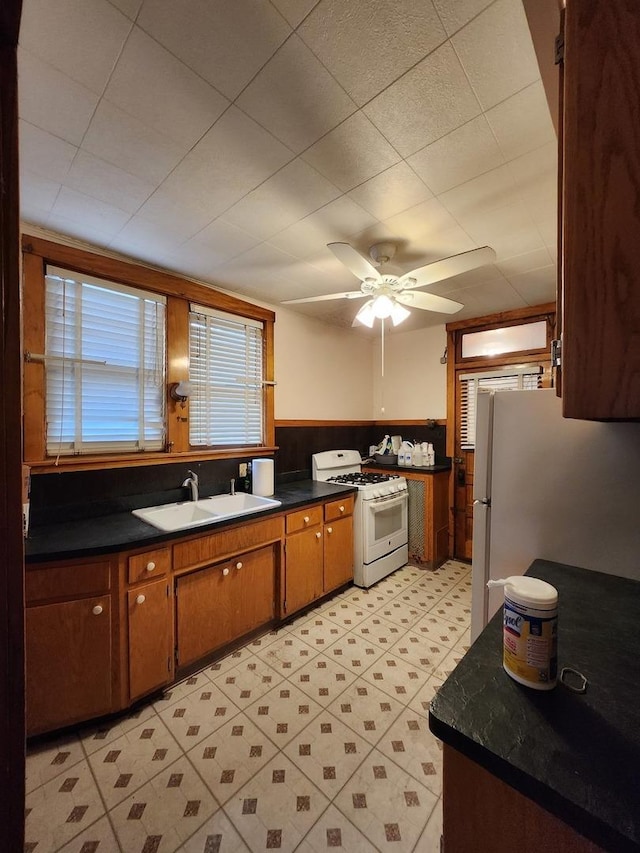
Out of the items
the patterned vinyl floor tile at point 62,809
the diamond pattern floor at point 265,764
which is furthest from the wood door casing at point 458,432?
the patterned vinyl floor tile at point 62,809

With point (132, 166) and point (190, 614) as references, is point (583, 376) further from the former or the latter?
point (190, 614)

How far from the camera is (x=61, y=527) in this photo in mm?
1809

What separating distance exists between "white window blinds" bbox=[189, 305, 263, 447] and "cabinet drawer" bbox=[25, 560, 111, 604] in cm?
113

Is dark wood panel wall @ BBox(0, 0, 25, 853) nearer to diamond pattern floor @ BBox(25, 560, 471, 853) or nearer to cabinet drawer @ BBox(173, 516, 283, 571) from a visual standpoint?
diamond pattern floor @ BBox(25, 560, 471, 853)

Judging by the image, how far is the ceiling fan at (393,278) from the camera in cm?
167

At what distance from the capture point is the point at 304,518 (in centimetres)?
251

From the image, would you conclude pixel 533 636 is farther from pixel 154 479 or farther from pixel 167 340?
pixel 167 340

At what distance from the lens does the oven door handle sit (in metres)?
2.98

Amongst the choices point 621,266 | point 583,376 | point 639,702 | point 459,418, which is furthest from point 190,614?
point 459,418

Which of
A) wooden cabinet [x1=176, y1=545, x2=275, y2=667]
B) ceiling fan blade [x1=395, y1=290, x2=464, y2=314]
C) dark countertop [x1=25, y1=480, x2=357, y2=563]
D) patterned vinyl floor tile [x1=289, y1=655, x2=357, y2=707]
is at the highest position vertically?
ceiling fan blade [x1=395, y1=290, x2=464, y2=314]

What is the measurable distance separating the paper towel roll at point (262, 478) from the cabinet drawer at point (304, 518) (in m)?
0.34

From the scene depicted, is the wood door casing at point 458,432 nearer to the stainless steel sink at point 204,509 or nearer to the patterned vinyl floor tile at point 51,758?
the stainless steel sink at point 204,509

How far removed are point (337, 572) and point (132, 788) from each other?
173cm

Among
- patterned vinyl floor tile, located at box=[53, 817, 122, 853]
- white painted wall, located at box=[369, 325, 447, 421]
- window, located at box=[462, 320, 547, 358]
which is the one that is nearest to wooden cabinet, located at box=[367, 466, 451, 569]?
white painted wall, located at box=[369, 325, 447, 421]
